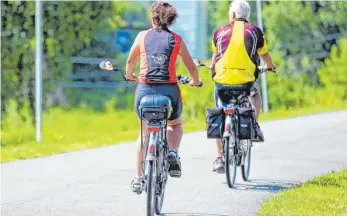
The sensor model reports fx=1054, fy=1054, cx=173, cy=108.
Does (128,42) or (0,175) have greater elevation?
(128,42)

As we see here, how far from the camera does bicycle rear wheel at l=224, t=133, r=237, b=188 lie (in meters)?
9.66

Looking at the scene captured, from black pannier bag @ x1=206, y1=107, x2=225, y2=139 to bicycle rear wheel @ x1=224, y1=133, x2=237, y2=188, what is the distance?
0.13 meters

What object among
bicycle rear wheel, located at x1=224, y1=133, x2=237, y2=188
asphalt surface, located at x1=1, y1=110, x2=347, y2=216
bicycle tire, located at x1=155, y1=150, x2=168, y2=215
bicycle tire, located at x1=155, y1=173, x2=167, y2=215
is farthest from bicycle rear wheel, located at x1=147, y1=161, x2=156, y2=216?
bicycle rear wheel, located at x1=224, y1=133, x2=237, y2=188

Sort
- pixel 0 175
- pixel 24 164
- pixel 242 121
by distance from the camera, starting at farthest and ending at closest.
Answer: pixel 24 164 < pixel 0 175 < pixel 242 121

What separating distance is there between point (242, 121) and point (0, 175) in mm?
2777

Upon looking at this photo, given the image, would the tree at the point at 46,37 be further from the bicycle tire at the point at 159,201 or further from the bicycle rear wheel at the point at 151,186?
the bicycle rear wheel at the point at 151,186

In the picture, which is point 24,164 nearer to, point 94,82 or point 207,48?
point 94,82

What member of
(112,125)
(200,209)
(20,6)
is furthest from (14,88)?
(200,209)

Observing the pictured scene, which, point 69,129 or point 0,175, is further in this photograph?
point 69,129

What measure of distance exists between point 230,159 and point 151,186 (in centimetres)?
243

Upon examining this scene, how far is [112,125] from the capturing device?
1945 centimetres

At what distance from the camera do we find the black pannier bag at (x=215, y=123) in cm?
980

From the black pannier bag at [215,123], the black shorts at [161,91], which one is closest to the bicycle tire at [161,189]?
the black shorts at [161,91]

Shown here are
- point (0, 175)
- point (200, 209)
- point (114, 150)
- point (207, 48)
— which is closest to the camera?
point (200, 209)
